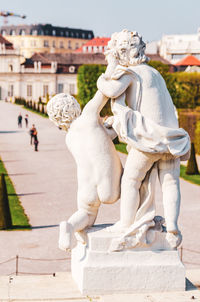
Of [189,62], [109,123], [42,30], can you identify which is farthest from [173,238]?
[42,30]

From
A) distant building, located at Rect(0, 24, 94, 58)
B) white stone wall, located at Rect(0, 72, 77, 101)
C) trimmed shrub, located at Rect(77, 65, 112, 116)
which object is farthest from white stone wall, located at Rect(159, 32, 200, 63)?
distant building, located at Rect(0, 24, 94, 58)

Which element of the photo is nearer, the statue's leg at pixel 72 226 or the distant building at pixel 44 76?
the statue's leg at pixel 72 226

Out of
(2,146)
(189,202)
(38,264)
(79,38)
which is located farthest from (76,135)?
(79,38)

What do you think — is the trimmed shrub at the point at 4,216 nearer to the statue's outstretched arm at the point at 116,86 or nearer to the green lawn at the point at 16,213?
the green lawn at the point at 16,213

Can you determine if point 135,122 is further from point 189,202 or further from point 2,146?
point 2,146

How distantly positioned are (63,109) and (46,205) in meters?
8.29

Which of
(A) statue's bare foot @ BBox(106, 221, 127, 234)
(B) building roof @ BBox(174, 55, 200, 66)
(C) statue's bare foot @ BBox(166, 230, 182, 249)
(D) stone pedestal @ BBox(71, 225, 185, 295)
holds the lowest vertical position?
Answer: (D) stone pedestal @ BBox(71, 225, 185, 295)

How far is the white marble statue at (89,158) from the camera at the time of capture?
6.20 m

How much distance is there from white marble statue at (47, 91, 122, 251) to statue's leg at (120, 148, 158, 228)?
14 centimetres

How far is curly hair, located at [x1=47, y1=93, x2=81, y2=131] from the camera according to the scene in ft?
20.7

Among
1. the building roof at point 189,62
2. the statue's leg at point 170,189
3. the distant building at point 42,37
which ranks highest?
the distant building at point 42,37

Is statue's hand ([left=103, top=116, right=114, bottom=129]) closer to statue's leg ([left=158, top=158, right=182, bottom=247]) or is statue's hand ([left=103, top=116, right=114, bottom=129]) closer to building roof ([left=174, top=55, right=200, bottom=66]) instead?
statue's leg ([left=158, top=158, right=182, bottom=247])

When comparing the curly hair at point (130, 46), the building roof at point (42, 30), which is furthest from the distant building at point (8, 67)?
the curly hair at point (130, 46)

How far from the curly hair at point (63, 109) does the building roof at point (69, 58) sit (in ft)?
214
